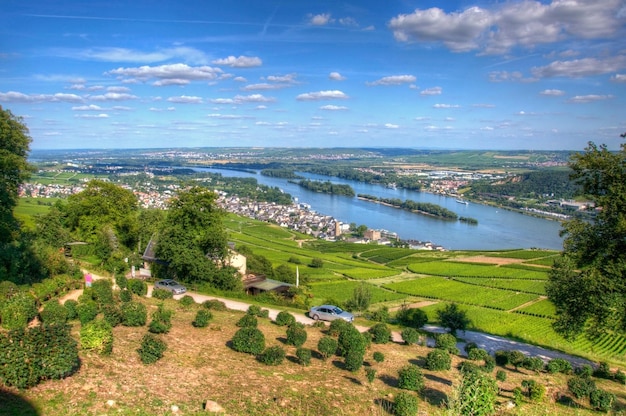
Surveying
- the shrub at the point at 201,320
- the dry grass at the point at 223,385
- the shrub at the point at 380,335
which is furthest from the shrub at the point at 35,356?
the shrub at the point at 380,335

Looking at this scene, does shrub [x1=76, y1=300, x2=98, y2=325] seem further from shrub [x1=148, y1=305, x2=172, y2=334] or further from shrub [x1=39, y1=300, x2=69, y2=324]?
shrub [x1=148, y1=305, x2=172, y2=334]

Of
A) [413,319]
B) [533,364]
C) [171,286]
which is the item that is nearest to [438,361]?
[533,364]

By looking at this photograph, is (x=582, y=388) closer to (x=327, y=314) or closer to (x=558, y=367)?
(x=558, y=367)

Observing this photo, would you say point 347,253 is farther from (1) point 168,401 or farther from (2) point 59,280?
(1) point 168,401

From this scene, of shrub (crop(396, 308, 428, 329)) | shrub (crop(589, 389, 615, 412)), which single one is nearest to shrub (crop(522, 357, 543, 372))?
shrub (crop(589, 389, 615, 412))

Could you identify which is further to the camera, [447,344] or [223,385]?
[447,344]

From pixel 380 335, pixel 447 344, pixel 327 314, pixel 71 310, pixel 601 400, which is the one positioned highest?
pixel 71 310

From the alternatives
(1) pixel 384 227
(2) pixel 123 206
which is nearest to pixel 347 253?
(1) pixel 384 227
